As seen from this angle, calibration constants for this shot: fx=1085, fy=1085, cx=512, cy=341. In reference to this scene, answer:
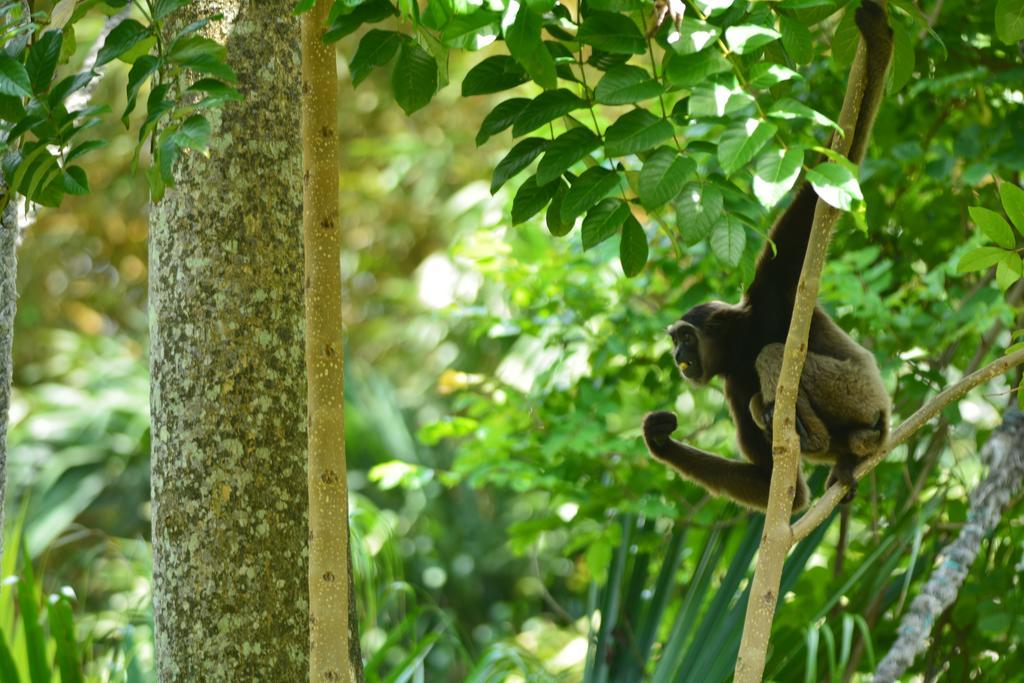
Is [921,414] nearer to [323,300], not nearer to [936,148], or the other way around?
[323,300]

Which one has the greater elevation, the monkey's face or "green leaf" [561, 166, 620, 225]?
"green leaf" [561, 166, 620, 225]

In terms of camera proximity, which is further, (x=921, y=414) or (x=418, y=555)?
(x=418, y=555)

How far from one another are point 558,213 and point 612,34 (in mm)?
Result: 490

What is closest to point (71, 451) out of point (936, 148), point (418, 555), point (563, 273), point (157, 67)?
point (418, 555)

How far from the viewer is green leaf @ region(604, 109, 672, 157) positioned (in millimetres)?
1968

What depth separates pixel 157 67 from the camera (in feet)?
6.35

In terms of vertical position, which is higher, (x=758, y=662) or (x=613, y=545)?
(x=758, y=662)

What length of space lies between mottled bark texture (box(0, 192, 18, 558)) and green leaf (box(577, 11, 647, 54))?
54.9 inches

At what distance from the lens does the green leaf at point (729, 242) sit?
Result: 2.11 meters

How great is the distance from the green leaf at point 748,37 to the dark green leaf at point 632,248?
566 mm

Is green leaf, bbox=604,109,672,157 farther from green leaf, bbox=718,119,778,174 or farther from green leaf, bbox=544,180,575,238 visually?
green leaf, bbox=544,180,575,238

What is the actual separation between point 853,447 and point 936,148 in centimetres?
201

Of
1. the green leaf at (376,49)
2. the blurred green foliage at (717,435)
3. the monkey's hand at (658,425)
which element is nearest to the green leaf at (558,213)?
the green leaf at (376,49)

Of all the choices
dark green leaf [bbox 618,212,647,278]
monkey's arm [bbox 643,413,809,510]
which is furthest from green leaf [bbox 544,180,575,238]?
monkey's arm [bbox 643,413,809,510]
